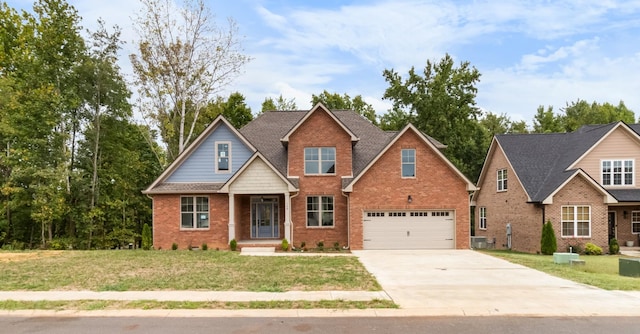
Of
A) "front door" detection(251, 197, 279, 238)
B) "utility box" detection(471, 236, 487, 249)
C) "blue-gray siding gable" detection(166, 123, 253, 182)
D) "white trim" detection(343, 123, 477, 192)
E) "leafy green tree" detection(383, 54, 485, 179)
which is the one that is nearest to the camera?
"white trim" detection(343, 123, 477, 192)

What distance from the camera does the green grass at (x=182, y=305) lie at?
901cm

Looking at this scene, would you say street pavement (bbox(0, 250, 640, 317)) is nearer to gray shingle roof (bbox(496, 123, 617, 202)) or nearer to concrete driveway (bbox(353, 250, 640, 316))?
concrete driveway (bbox(353, 250, 640, 316))

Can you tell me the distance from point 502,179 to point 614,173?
19.6ft

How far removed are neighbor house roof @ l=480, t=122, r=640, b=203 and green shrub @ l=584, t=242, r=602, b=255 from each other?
125 inches

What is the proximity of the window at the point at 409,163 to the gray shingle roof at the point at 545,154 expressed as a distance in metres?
7.20

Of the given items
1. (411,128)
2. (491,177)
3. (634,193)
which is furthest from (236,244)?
(634,193)

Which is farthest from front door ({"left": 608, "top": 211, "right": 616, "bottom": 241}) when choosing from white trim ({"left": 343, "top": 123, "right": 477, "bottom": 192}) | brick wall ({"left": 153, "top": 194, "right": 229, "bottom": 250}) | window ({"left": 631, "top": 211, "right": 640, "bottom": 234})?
brick wall ({"left": 153, "top": 194, "right": 229, "bottom": 250})

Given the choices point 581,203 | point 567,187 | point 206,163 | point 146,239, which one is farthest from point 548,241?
point 146,239

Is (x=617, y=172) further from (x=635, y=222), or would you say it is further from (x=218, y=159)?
(x=218, y=159)

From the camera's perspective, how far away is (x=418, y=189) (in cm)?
2195

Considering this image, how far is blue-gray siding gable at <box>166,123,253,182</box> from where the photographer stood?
2316 centimetres

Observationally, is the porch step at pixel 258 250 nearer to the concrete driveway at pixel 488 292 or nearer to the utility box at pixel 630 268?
the concrete driveway at pixel 488 292

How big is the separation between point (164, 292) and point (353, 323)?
5.06 meters

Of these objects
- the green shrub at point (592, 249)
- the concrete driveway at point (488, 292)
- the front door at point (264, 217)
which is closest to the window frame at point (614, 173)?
the green shrub at point (592, 249)
